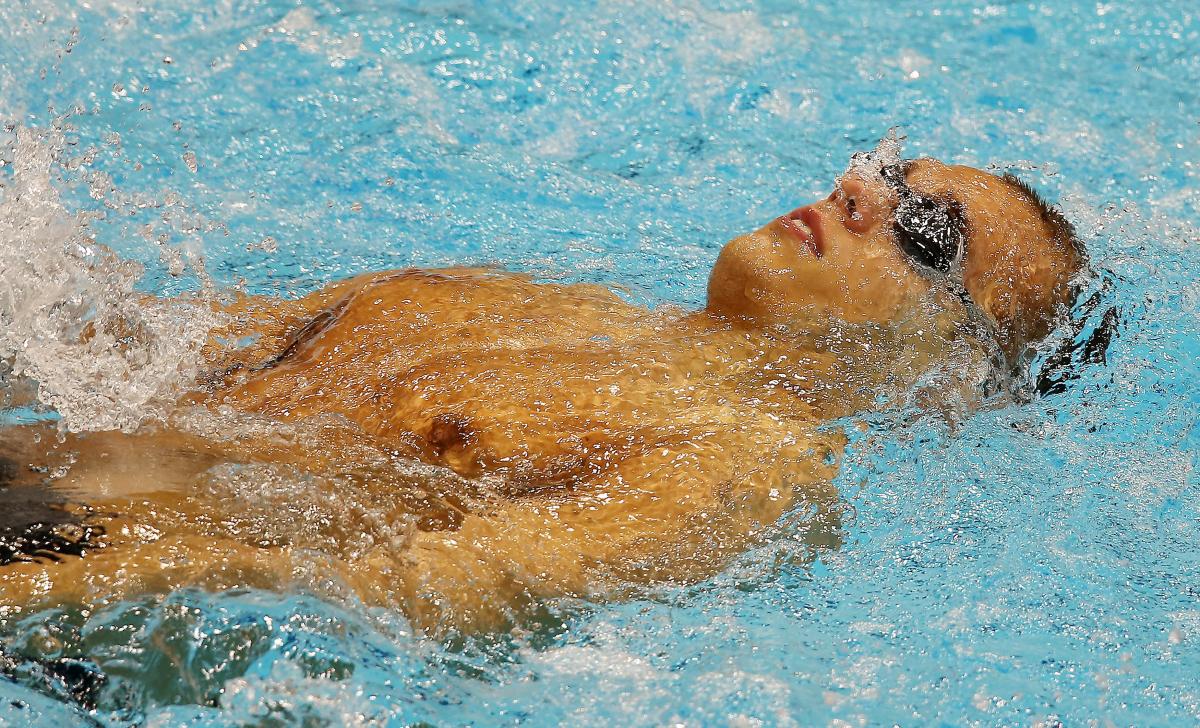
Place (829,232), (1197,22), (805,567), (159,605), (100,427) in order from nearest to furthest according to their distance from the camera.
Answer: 1. (159,605)
2. (100,427)
3. (805,567)
4. (829,232)
5. (1197,22)

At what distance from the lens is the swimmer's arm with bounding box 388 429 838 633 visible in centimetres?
211

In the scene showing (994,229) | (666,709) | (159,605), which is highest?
(994,229)

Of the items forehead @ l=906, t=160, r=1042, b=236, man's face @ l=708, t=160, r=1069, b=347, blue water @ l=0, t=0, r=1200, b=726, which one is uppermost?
forehead @ l=906, t=160, r=1042, b=236

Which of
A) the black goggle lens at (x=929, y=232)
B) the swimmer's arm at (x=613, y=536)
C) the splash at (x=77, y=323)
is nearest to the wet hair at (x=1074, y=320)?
the black goggle lens at (x=929, y=232)

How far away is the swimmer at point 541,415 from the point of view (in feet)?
6.78

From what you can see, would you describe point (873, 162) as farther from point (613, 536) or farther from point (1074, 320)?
point (613, 536)

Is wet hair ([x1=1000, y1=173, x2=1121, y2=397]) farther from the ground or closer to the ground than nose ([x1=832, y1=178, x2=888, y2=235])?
closer to the ground

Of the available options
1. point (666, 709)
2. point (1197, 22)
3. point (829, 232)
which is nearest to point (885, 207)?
point (829, 232)

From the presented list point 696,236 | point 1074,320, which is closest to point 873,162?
point 1074,320

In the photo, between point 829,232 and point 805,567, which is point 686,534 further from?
point 829,232

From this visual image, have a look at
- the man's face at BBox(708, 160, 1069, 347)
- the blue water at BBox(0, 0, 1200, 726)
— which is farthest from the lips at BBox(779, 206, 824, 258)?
the blue water at BBox(0, 0, 1200, 726)

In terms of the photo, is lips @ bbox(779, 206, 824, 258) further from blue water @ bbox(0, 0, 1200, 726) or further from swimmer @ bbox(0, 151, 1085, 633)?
blue water @ bbox(0, 0, 1200, 726)

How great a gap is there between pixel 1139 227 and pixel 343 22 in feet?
10.6

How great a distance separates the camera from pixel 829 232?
8.92 feet
